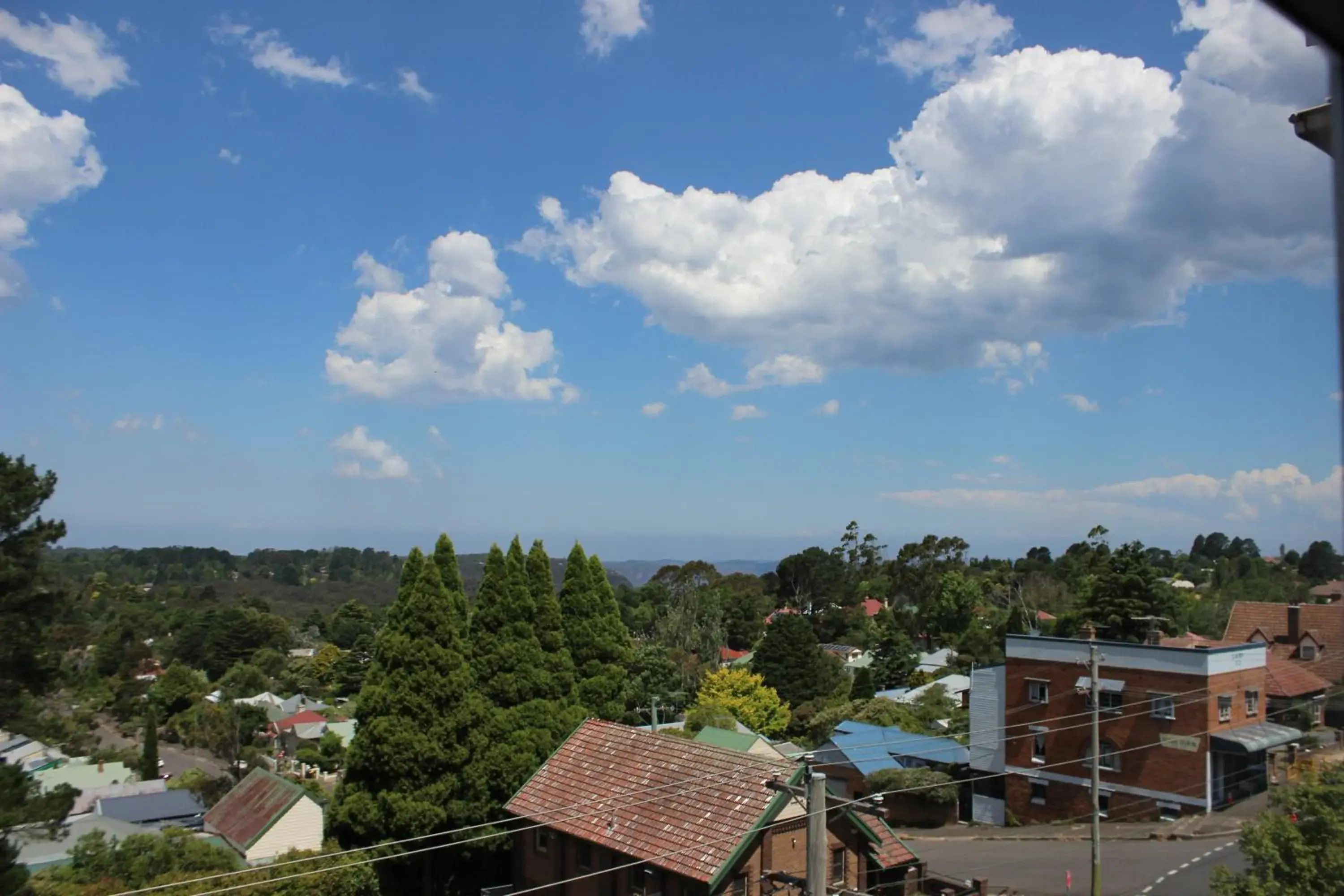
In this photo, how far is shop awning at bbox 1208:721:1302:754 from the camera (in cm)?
2659

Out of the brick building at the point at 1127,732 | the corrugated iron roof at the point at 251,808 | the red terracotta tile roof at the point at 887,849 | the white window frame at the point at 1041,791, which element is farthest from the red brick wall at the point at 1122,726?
the corrugated iron roof at the point at 251,808

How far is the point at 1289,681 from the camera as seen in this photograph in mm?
30734

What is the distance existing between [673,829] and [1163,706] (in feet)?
60.1

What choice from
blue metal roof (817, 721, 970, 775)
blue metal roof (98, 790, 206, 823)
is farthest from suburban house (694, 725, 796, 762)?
blue metal roof (98, 790, 206, 823)

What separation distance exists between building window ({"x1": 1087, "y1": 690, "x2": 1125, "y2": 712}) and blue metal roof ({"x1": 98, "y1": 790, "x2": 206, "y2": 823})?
112 feet

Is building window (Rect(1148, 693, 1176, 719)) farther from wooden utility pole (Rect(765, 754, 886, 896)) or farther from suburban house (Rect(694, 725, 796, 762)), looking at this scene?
wooden utility pole (Rect(765, 754, 886, 896))

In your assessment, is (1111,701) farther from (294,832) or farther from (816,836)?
(294,832)

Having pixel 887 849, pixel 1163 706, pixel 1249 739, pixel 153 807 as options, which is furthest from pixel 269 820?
pixel 1249 739

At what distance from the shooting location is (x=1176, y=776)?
27312 mm

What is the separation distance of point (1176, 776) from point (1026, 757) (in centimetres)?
492

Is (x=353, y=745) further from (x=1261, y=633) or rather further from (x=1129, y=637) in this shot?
(x=1261, y=633)

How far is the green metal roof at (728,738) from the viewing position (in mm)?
31453

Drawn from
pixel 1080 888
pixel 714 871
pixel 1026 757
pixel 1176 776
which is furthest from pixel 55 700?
pixel 1176 776

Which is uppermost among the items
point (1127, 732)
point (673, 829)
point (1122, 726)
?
point (673, 829)
